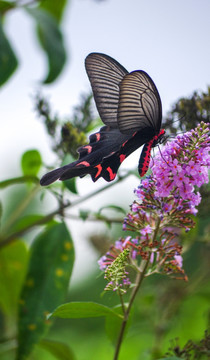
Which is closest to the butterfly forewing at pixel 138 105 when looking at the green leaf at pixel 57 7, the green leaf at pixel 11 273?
the green leaf at pixel 11 273

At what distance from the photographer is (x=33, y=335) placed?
1.39 m

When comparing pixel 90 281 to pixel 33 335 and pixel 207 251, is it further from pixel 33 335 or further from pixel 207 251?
pixel 33 335

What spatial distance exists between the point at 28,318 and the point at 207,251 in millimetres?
729

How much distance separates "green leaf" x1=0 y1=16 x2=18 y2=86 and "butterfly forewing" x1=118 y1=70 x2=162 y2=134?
1.70 ft

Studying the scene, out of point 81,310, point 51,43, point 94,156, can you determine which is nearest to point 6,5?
point 51,43

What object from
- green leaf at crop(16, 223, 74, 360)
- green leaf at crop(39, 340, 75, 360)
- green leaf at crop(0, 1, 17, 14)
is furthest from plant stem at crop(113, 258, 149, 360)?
green leaf at crop(0, 1, 17, 14)

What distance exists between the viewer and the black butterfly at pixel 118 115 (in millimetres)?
1058

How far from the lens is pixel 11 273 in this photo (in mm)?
1917

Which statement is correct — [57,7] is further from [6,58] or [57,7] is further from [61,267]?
[61,267]

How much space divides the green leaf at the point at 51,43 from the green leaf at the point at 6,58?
0.36ft

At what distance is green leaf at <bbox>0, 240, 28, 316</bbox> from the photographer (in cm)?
189

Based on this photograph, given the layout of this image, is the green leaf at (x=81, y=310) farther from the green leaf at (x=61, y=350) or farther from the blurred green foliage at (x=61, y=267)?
the green leaf at (x=61, y=350)

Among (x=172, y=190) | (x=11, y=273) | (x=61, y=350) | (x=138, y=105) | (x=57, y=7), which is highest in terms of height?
(x=57, y=7)

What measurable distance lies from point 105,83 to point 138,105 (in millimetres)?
95
